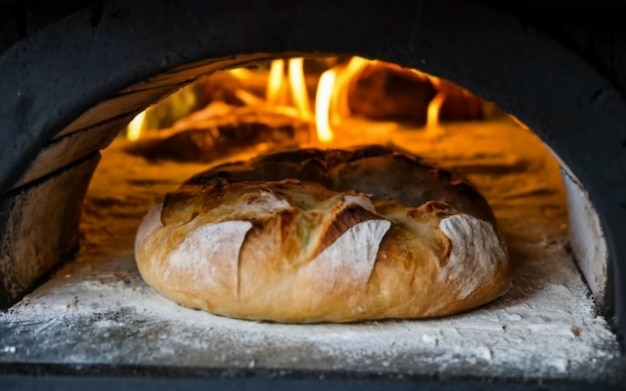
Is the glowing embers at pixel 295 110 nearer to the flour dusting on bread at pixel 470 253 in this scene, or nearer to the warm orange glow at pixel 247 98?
the warm orange glow at pixel 247 98

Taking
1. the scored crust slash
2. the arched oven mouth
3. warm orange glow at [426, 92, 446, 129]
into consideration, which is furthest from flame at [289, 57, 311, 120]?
the scored crust slash

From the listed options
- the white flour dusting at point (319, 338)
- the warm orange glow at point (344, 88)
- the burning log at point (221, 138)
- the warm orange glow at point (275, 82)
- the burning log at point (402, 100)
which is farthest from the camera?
the burning log at point (402, 100)

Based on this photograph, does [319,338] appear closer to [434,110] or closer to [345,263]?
[345,263]

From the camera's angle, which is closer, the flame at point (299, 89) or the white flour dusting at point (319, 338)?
the white flour dusting at point (319, 338)

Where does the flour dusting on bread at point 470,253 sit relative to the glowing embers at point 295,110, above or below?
below

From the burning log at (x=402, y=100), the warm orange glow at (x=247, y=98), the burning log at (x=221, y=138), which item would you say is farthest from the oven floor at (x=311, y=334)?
the burning log at (x=402, y=100)

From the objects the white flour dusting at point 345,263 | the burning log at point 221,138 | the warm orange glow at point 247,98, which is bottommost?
the white flour dusting at point 345,263

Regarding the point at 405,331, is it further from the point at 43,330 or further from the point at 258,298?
the point at 43,330

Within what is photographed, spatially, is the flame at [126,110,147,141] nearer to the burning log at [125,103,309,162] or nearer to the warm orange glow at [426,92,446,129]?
the burning log at [125,103,309,162]
